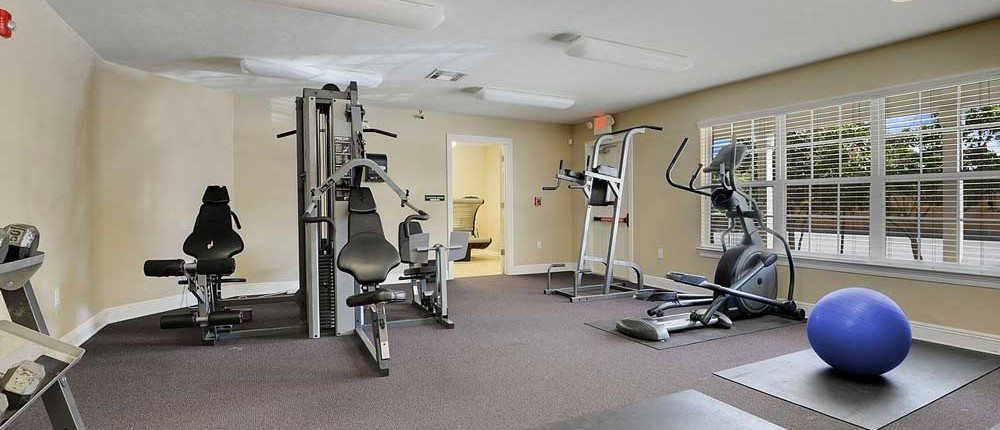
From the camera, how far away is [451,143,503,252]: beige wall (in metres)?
9.64

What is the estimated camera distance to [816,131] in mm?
4559

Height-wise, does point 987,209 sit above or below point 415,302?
above

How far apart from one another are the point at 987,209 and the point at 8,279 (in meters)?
5.36

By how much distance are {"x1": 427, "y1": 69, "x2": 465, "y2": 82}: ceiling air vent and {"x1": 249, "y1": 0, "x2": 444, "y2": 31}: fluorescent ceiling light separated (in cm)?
146

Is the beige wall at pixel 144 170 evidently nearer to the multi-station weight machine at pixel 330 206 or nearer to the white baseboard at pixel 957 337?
the multi-station weight machine at pixel 330 206

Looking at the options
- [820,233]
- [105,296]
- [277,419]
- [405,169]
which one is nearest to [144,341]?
[105,296]

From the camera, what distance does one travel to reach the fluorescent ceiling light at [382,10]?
2.93m

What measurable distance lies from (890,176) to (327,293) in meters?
4.64

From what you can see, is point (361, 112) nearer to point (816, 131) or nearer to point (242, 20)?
point (242, 20)

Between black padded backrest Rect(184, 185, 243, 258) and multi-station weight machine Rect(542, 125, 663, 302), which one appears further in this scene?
multi-station weight machine Rect(542, 125, 663, 302)

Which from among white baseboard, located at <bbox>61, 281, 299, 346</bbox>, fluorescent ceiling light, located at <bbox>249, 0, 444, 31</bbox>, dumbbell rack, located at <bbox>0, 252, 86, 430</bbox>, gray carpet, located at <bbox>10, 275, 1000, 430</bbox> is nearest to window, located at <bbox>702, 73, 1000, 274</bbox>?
gray carpet, located at <bbox>10, 275, 1000, 430</bbox>

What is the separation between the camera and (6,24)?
271 cm

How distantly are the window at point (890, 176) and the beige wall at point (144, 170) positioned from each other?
18.7 feet

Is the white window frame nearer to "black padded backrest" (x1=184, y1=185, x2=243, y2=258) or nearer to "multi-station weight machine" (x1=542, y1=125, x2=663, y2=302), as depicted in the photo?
"multi-station weight machine" (x1=542, y1=125, x2=663, y2=302)
